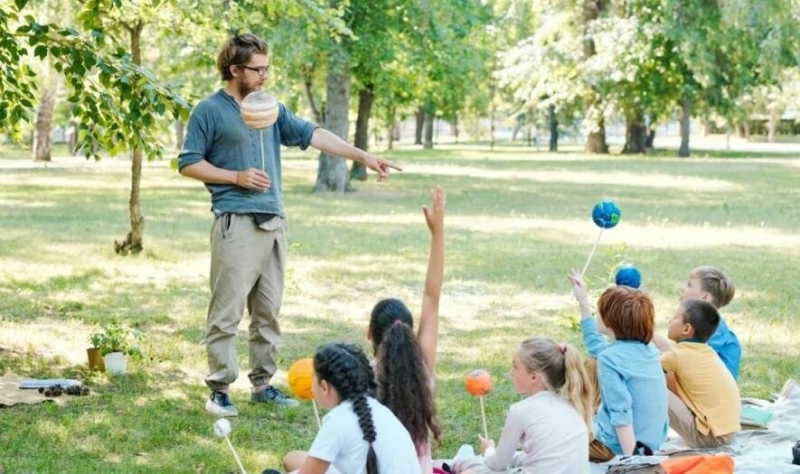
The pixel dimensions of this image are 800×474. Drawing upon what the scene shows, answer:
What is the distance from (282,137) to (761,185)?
19115mm

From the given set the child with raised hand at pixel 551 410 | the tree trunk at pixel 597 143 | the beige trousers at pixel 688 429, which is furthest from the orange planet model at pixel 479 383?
the tree trunk at pixel 597 143

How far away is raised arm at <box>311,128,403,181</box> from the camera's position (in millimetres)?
5391

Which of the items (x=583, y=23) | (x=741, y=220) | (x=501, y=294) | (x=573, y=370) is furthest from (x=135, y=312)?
(x=583, y=23)

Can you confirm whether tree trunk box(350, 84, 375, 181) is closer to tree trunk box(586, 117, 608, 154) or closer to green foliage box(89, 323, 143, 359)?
tree trunk box(586, 117, 608, 154)

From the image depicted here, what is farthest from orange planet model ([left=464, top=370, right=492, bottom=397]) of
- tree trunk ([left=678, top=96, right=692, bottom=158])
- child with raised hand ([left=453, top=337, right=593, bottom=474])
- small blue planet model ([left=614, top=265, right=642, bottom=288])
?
tree trunk ([left=678, top=96, right=692, bottom=158])

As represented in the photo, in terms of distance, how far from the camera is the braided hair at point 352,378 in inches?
136

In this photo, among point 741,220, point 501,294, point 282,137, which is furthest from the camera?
point 741,220

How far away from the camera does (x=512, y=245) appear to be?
13.2 meters

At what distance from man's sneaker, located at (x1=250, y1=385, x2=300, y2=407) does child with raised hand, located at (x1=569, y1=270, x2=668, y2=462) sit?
6.05ft

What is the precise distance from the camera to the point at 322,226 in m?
15.2

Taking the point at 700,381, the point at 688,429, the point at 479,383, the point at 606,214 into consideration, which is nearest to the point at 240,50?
the point at 606,214

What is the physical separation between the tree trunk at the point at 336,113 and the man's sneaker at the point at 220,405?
1313 cm

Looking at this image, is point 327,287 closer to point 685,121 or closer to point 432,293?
point 432,293

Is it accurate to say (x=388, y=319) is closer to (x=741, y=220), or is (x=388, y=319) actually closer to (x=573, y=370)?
(x=573, y=370)
